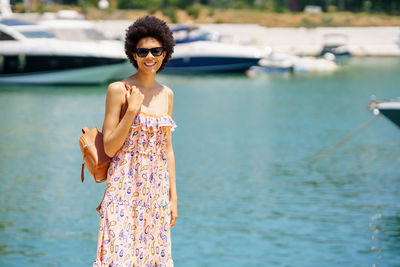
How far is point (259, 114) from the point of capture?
22750mm

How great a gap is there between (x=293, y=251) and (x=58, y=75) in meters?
22.5

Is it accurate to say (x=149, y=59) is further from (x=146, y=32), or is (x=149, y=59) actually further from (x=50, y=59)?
(x=50, y=59)

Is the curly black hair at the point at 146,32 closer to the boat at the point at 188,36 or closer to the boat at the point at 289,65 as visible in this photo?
the boat at the point at 188,36

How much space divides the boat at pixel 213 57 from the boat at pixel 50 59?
8142 millimetres

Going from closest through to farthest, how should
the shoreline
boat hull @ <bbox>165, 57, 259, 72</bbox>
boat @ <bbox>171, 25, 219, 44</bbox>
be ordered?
boat hull @ <bbox>165, 57, 259, 72</bbox>
boat @ <bbox>171, 25, 219, 44</bbox>
the shoreline

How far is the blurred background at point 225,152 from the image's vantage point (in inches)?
348

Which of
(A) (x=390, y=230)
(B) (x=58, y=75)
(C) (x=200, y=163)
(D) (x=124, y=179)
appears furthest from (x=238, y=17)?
(D) (x=124, y=179)

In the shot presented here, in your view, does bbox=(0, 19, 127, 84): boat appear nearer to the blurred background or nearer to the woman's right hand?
the blurred background

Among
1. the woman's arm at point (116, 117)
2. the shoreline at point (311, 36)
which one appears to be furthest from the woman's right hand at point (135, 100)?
the shoreline at point (311, 36)

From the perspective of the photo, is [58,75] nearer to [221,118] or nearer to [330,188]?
[221,118]

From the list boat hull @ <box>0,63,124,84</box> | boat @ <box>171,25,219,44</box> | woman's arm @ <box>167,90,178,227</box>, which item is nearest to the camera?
woman's arm @ <box>167,90,178,227</box>

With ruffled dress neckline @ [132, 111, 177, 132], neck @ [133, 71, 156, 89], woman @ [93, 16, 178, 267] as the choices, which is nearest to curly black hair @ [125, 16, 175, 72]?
woman @ [93, 16, 178, 267]

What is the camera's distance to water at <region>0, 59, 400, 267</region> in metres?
8.55

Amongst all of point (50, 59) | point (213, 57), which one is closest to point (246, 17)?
point (213, 57)
